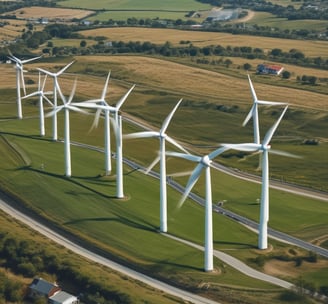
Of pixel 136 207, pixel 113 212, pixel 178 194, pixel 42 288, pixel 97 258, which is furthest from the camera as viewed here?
pixel 178 194

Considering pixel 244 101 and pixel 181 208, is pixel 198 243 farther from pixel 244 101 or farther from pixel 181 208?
pixel 244 101

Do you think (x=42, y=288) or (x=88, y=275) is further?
(x=88, y=275)

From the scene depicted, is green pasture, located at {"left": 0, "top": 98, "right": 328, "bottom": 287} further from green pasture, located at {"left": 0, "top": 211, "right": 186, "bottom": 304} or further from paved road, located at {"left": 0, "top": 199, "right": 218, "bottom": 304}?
green pasture, located at {"left": 0, "top": 211, "right": 186, "bottom": 304}

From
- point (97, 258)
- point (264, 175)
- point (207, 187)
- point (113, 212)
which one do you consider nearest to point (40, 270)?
point (97, 258)

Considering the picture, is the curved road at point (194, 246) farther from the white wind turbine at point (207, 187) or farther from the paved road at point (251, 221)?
the white wind turbine at point (207, 187)

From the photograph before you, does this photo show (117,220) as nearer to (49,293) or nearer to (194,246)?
(194,246)

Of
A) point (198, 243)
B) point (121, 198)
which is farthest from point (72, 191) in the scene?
point (198, 243)

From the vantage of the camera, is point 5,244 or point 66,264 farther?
point 5,244

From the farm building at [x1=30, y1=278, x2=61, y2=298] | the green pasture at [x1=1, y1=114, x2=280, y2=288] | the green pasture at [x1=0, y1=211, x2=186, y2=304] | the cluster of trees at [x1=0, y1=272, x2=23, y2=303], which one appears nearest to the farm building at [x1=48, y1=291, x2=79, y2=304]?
the farm building at [x1=30, y1=278, x2=61, y2=298]

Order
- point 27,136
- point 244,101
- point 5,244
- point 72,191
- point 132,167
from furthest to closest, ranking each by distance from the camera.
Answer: point 244,101
point 27,136
point 132,167
point 72,191
point 5,244
